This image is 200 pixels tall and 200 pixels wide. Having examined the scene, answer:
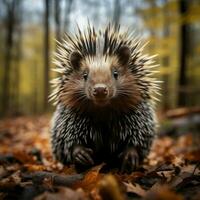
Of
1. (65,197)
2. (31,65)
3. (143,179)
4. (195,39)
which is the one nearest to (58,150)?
(143,179)

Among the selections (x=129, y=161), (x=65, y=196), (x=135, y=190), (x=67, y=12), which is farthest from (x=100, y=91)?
(x=67, y=12)

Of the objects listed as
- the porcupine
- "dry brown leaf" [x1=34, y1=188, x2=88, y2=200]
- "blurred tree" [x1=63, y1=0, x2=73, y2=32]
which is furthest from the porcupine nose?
"blurred tree" [x1=63, y1=0, x2=73, y2=32]

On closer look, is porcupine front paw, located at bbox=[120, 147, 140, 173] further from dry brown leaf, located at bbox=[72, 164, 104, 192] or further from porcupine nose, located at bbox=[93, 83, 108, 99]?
dry brown leaf, located at bbox=[72, 164, 104, 192]

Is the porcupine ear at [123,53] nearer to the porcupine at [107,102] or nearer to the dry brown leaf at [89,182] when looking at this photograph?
the porcupine at [107,102]

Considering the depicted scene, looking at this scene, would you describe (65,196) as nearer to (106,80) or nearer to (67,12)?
→ (106,80)

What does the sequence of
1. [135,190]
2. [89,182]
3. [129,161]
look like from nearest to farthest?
[135,190] < [89,182] < [129,161]

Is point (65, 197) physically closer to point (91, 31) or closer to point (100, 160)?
point (100, 160)

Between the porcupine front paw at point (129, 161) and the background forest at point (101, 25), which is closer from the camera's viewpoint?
the porcupine front paw at point (129, 161)

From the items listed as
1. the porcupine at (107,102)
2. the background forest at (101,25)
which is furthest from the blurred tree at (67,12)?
the porcupine at (107,102)
